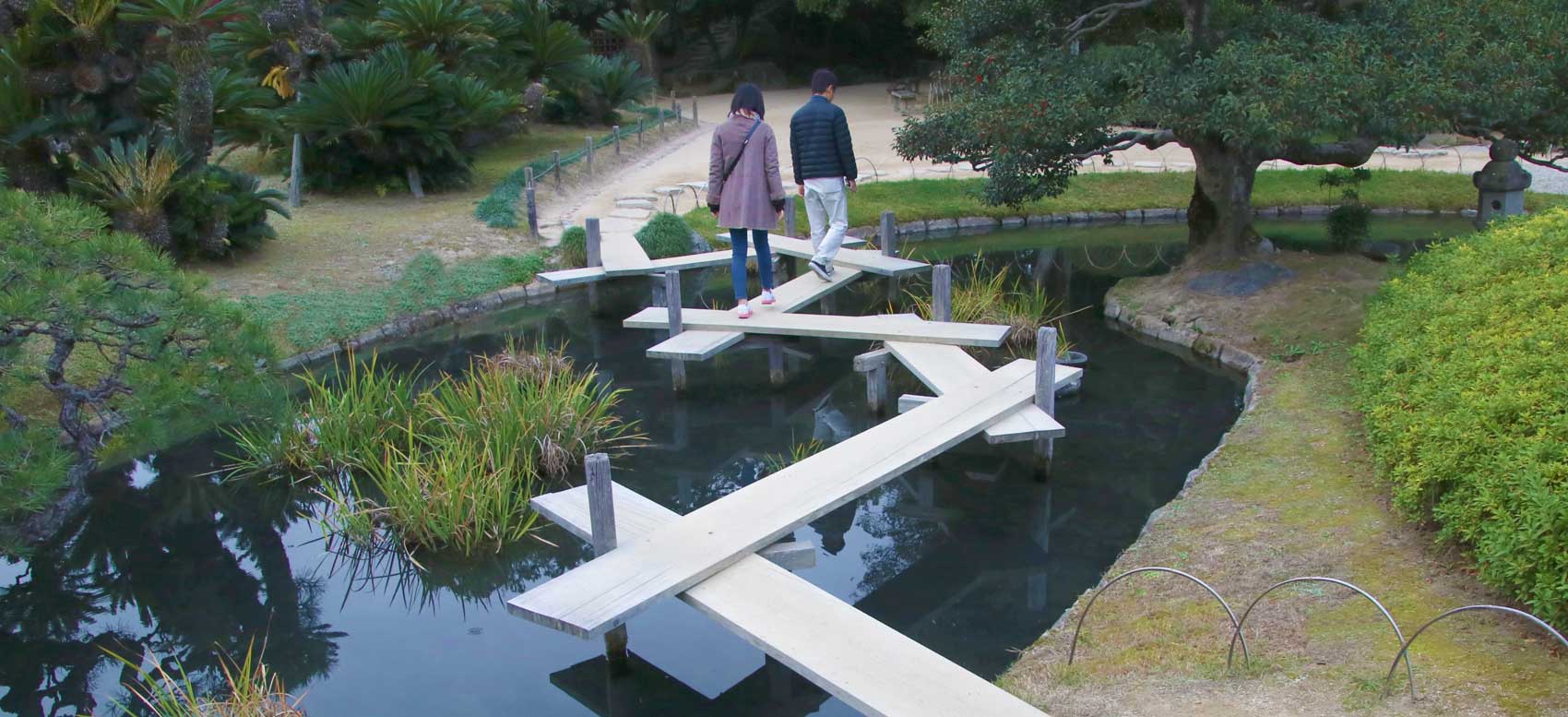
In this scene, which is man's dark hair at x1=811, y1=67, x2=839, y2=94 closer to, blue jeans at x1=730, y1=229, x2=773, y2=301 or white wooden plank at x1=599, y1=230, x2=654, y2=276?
blue jeans at x1=730, y1=229, x2=773, y2=301

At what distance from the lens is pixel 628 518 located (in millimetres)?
5777

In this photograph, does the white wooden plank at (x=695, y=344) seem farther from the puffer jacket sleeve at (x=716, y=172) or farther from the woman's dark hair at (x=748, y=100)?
the woman's dark hair at (x=748, y=100)

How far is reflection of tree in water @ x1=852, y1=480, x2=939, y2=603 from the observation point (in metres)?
6.29

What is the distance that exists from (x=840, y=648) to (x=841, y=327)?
455 centimetres

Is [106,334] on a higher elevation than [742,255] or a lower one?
higher

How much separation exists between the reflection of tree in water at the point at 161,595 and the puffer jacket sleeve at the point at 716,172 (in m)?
3.30

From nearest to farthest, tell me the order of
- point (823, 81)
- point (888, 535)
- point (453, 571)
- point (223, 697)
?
point (223, 697)
point (453, 571)
point (888, 535)
point (823, 81)

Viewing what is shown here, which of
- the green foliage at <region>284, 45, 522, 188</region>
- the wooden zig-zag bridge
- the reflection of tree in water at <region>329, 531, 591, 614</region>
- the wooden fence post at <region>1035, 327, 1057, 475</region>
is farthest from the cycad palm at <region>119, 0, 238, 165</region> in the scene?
the wooden fence post at <region>1035, 327, 1057, 475</region>

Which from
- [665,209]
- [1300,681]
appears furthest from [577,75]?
[1300,681]

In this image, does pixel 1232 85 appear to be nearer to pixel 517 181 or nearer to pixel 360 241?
pixel 360 241

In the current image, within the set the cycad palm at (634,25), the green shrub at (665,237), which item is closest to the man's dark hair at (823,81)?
the green shrub at (665,237)

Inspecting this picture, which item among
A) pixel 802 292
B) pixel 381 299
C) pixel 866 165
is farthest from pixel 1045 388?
pixel 866 165

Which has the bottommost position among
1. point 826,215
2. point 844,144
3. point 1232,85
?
point 826,215

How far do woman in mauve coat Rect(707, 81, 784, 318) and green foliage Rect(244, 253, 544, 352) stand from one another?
349cm
